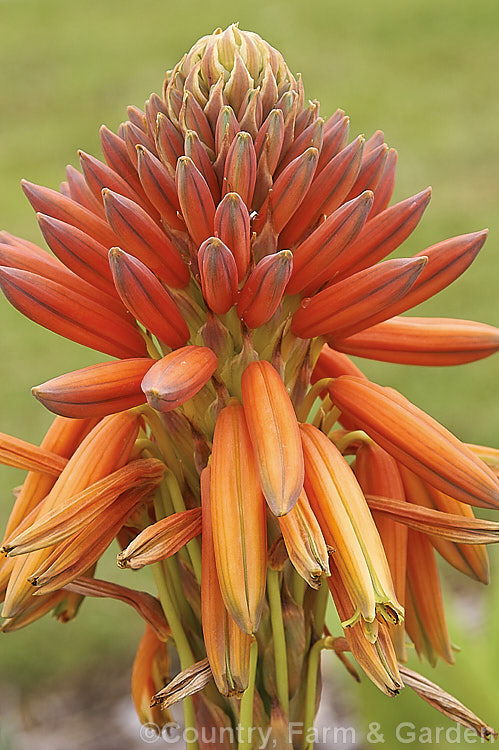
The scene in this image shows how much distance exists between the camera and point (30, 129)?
543 centimetres

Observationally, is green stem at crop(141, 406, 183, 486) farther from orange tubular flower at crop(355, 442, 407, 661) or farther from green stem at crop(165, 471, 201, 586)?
orange tubular flower at crop(355, 442, 407, 661)

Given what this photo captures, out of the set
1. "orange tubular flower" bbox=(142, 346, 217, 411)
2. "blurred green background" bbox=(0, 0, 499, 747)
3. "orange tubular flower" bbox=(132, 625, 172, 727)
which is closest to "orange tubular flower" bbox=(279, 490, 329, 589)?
"orange tubular flower" bbox=(142, 346, 217, 411)

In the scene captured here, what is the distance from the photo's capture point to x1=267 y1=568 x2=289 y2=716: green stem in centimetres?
84

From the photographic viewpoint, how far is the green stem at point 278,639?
2.76 ft

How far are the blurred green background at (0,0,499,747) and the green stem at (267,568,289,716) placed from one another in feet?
1.85

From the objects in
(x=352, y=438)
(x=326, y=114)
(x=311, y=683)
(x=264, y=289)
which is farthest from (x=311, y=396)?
(x=326, y=114)

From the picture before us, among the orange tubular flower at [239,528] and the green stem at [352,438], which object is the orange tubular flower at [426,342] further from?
the orange tubular flower at [239,528]

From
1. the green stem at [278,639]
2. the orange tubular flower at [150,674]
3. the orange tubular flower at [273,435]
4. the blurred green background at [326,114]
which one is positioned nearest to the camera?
the orange tubular flower at [273,435]

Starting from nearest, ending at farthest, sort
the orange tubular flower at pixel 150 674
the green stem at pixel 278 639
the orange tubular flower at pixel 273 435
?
1. the orange tubular flower at pixel 273 435
2. the green stem at pixel 278 639
3. the orange tubular flower at pixel 150 674

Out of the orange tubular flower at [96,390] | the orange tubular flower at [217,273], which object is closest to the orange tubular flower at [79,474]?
the orange tubular flower at [96,390]

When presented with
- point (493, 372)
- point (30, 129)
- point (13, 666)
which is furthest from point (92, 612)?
point (30, 129)

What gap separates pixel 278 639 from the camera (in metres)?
0.86

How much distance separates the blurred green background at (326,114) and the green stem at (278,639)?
0.56 m

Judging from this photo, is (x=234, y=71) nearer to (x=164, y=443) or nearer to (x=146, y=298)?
(x=146, y=298)
